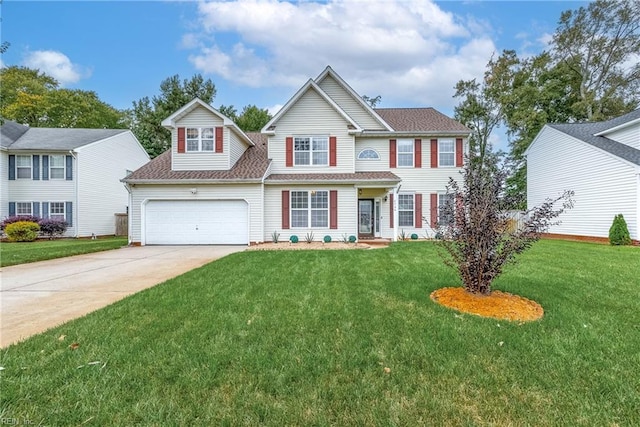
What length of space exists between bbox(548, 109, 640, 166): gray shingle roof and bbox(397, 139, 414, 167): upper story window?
844 centimetres

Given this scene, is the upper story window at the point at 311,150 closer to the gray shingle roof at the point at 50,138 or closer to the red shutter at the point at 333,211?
the red shutter at the point at 333,211

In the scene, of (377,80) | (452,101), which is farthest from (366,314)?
(452,101)

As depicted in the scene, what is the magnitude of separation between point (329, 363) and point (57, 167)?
22.1 metres

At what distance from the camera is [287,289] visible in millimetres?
5719

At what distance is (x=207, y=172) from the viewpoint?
14.2 meters

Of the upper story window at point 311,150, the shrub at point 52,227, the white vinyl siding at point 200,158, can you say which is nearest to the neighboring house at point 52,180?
the shrub at point 52,227

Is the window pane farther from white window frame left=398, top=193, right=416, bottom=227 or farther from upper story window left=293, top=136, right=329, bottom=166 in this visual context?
white window frame left=398, top=193, right=416, bottom=227

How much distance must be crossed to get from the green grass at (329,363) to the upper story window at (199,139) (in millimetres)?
10553

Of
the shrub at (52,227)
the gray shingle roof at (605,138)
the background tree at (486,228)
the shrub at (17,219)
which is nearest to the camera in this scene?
the background tree at (486,228)

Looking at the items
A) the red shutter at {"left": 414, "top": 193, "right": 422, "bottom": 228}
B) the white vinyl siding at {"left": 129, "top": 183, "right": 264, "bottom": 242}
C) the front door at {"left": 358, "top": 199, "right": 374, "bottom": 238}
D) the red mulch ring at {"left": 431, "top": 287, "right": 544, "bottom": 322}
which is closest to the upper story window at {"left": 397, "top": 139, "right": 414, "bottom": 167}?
the red shutter at {"left": 414, "top": 193, "right": 422, "bottom": 228}

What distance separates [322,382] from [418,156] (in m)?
14.9

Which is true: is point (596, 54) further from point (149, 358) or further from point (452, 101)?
point (149, 358)

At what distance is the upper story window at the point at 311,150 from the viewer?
14969 millimetres

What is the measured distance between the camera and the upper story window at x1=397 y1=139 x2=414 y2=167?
15.9m
